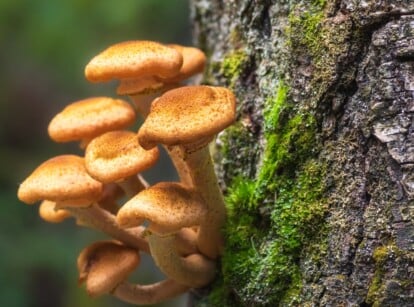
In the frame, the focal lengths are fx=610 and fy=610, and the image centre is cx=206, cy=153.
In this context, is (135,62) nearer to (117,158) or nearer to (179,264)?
(117,158)

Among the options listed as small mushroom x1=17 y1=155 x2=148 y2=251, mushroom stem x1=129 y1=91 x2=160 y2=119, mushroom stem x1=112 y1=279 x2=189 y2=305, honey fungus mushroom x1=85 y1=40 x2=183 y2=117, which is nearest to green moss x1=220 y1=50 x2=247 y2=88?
mushroom stem x1=129 y1=91 x2=160 y2=119

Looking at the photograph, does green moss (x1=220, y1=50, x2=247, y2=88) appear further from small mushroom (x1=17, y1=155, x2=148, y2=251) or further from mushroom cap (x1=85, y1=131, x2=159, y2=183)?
small mushroom (x1=17, y1=155, x2=148, y2=251)

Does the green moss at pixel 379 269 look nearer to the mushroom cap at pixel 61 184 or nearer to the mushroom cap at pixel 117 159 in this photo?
the mushroom cap at pixel 117 159

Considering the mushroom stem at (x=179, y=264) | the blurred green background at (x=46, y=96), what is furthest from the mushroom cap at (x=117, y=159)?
the blurred green background at (x=46, y=96)

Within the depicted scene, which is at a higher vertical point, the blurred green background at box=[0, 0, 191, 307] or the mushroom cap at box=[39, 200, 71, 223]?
the mushroom cap at box=[39, 200, 71, 223]

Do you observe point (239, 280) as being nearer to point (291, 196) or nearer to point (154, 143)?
point (291, 196)

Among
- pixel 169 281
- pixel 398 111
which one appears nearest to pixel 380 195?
pixel 398 111

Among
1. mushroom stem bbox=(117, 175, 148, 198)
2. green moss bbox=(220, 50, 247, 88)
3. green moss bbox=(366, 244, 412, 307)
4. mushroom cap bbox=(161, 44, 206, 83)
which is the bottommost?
mushroom stem bbox=(117, 175, 148, 198)
